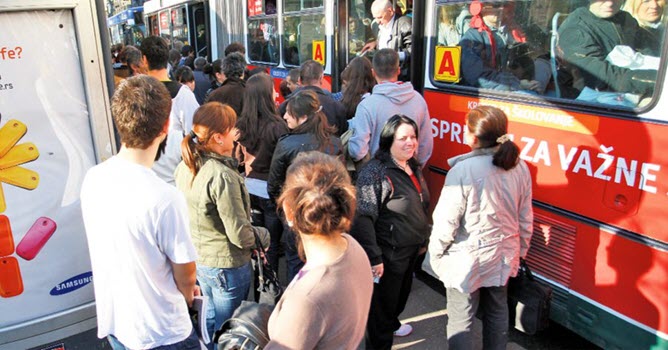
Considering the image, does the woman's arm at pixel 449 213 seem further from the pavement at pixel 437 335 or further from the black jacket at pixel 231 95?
the black jacket at pixel 231 95

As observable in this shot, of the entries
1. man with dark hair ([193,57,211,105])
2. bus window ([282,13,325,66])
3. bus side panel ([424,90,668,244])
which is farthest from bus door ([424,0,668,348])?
man with dark hair ([193,57,211,105])

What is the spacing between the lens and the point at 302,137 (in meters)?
3.26

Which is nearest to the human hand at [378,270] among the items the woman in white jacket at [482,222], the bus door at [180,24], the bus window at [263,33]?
the woman in white jacket at [482,222]

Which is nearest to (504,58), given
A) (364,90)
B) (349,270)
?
(364,90)

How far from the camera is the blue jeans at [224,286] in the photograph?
270 cm

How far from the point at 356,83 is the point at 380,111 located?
0.75 m

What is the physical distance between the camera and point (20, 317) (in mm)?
2414

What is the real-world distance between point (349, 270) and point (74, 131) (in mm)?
1575

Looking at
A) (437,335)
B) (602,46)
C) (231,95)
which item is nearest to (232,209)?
(437,335)

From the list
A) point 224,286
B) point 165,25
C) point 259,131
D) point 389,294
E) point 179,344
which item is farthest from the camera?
point 165,25

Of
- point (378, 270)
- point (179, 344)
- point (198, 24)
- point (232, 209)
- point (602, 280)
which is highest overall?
point (198, 24)

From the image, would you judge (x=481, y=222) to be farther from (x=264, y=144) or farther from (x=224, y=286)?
(x=264, y=144)

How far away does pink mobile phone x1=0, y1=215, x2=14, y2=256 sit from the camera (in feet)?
7.42

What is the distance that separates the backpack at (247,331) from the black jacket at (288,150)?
62.8 inches
